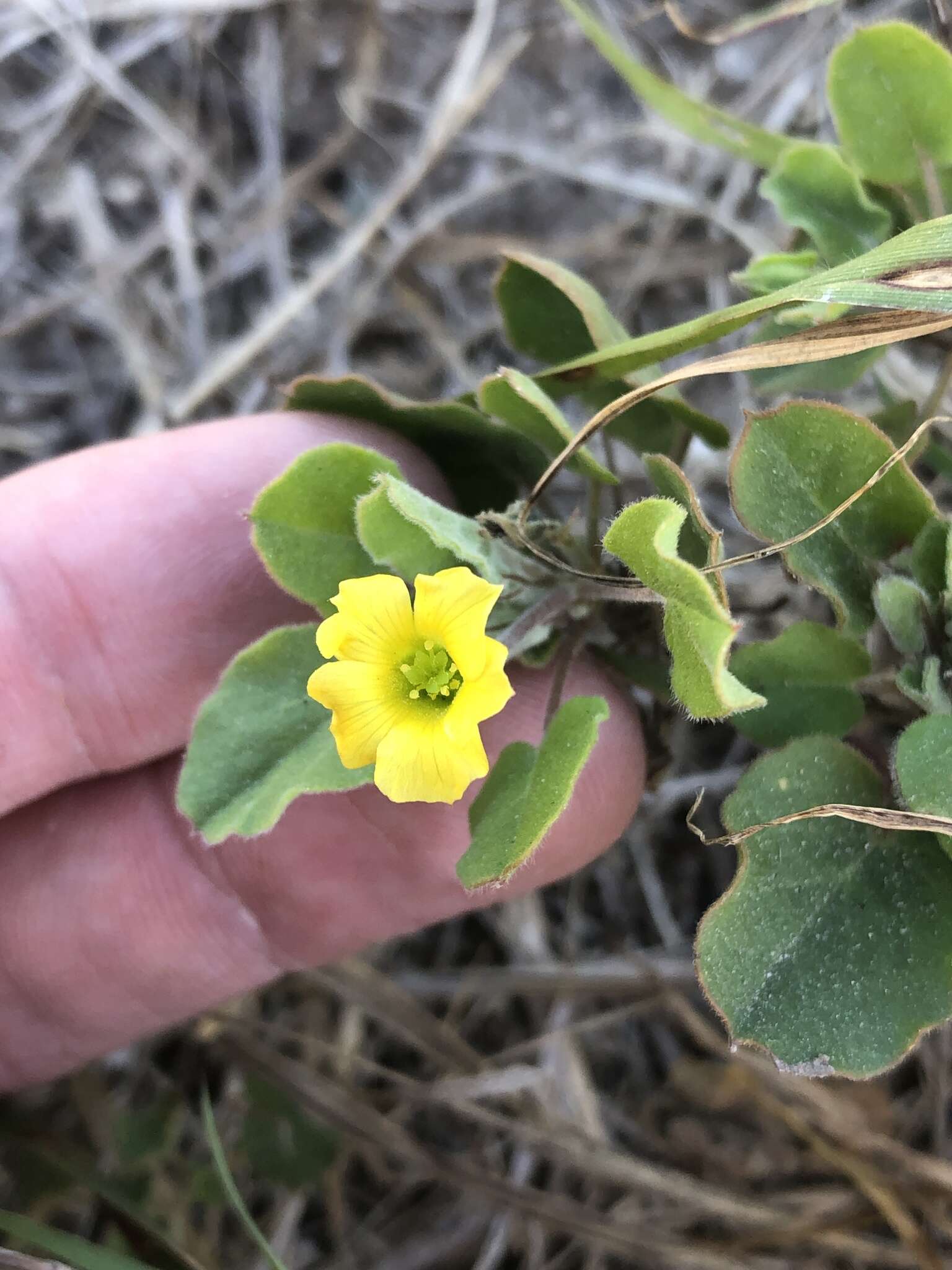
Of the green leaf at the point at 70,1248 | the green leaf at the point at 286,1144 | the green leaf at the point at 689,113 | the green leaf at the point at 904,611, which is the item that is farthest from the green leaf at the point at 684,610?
the green leaf at the point at 286,1144

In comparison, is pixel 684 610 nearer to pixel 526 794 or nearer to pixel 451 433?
pixel 526 794

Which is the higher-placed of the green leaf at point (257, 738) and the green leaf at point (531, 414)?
the green leaf at point (531, 414)

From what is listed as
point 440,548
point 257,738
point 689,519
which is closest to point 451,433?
point 440,548

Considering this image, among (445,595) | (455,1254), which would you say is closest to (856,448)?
(445,595)

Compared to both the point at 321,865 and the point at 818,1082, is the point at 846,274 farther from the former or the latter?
the point at 818,1082

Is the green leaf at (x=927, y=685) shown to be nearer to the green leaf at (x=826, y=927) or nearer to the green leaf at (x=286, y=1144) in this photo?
Result: the green leaf at (x=826, y=927)

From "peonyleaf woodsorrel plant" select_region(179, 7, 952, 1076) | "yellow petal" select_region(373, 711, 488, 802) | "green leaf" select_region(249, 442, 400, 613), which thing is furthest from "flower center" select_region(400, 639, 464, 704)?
"green leaf" select_region(249, 442, 400, 613)
